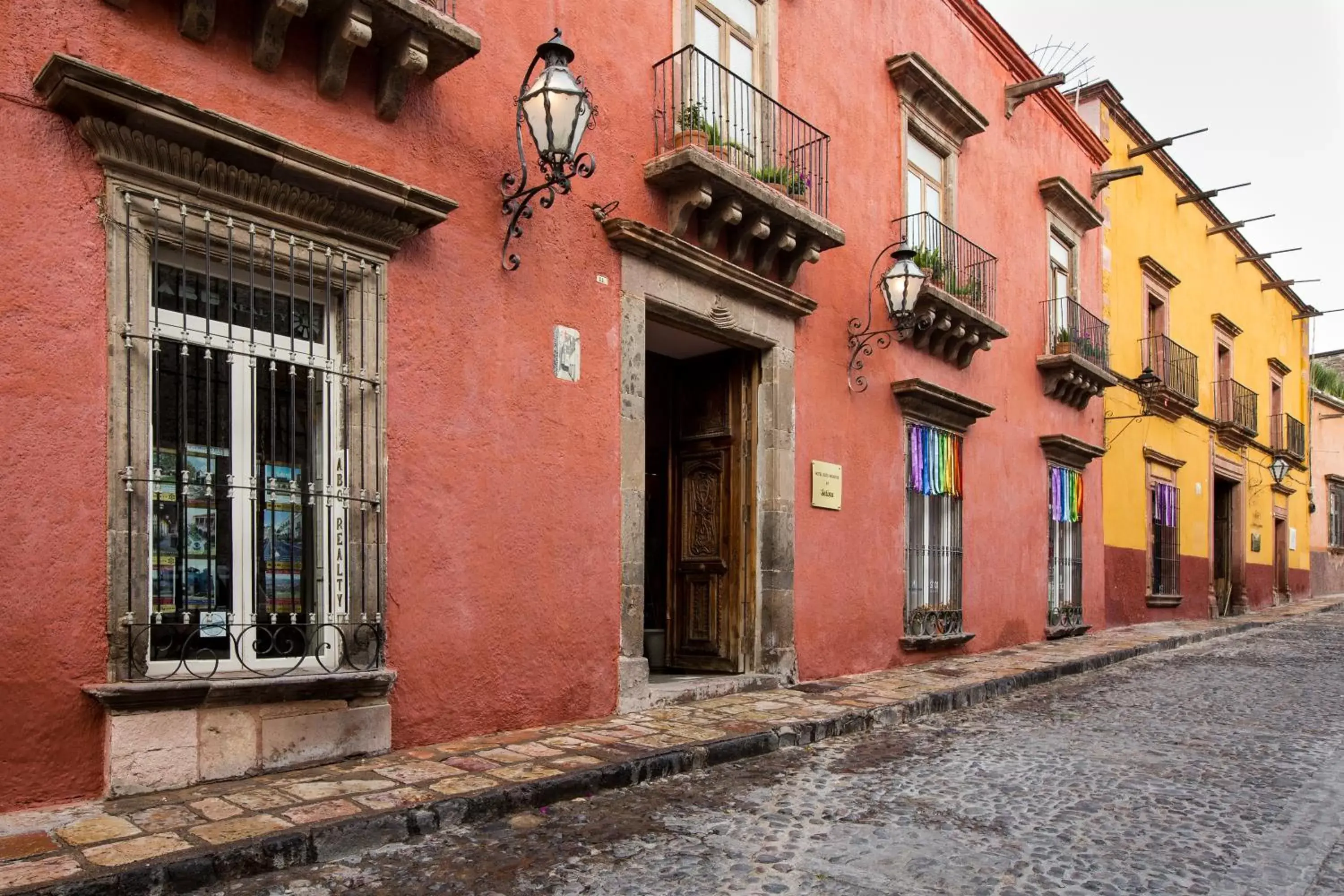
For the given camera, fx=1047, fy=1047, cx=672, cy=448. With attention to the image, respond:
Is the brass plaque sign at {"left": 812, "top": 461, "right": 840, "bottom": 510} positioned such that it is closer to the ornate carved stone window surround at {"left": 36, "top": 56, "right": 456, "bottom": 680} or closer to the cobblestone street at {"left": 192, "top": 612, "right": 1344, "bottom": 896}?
the cobblestone street at {"left": 192, "top": 612, "right": 1344, "bottom": 896}

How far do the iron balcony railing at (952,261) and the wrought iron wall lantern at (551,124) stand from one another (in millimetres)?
5073

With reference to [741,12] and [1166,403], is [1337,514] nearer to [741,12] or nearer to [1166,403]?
[1166,403]

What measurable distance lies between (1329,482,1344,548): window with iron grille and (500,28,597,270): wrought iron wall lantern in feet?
110

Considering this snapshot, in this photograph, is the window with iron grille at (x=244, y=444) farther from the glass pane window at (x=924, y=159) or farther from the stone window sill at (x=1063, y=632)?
the stone window sill at (x=1063, y=632)

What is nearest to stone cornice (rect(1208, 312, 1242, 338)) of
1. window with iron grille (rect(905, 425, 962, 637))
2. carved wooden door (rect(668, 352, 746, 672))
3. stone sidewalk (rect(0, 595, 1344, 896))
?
window with iron grille (rect(905, 425, 962, 637))

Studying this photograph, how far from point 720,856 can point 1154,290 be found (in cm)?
1753

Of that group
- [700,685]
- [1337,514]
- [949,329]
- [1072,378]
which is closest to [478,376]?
[700,685]

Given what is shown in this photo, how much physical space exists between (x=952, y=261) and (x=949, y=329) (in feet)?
2.97

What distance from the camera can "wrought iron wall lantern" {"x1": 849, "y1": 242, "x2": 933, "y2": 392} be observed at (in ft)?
32.5

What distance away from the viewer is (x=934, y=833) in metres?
4.64

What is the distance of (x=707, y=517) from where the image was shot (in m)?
9.28

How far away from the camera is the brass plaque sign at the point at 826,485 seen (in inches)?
371

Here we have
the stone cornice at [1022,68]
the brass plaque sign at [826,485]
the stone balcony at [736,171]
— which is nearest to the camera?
the stone balcony at [736,171]

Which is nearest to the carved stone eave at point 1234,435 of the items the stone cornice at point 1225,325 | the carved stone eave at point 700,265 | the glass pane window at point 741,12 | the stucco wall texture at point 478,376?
the stone cornice at point 1225,325
